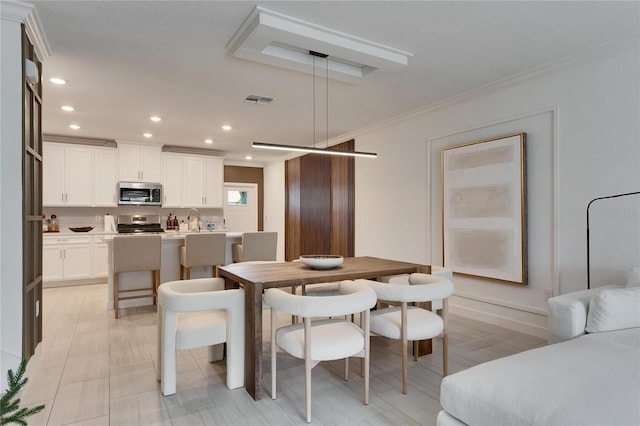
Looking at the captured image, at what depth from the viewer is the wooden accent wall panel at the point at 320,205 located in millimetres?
6148

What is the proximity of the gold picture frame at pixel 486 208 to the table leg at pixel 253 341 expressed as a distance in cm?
260

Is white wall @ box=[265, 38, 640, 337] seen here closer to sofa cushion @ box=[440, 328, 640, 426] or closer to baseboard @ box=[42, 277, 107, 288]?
sofa cushion @ box=[440, 328, 640, 426]

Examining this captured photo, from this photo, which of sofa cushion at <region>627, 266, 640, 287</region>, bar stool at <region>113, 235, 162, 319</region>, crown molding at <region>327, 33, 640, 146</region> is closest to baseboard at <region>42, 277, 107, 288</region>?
bar stool at <region>113, 235, 162, 319</region>

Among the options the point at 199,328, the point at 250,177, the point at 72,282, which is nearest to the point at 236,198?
the point at 250,177

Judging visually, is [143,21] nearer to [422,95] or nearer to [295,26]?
[295,26]

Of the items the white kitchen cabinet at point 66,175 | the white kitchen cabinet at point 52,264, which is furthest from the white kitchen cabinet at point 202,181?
the white kitchen cabinet at point 52,264

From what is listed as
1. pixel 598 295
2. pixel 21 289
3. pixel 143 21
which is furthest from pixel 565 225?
pixel 21 289

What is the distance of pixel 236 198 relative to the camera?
29.5 ft

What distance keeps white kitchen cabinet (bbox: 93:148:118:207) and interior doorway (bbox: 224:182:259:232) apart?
8.44 ft

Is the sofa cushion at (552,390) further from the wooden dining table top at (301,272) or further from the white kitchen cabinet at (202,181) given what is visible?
the white kitchen cabinet at (202,181)

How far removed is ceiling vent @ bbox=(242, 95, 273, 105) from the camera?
13.8 feet

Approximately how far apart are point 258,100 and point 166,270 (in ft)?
8.51

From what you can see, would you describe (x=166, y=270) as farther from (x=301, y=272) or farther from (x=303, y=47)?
(x=303, y=47)

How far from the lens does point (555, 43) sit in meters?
2.94
